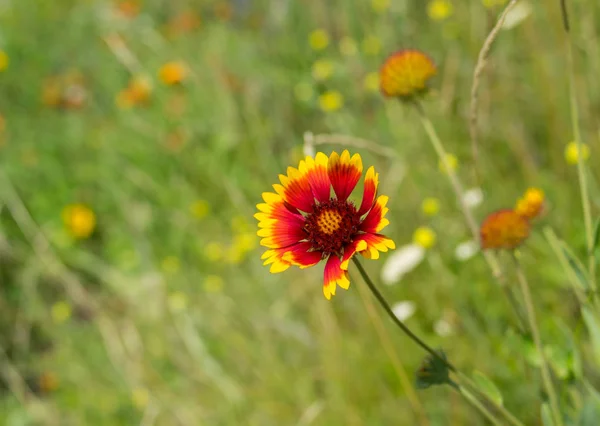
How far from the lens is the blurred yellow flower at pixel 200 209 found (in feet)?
7.20

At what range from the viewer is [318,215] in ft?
2.48

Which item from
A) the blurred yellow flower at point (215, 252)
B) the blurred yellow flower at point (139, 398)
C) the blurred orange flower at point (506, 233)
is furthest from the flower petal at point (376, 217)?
the blurred yellow flower at point (215, 252)

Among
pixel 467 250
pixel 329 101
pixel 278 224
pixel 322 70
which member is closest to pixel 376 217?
pixel 278 224

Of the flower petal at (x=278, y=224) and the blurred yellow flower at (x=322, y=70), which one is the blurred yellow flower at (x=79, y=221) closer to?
the blurred yellow flower at (x=322, y=70)

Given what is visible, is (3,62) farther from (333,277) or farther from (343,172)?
(333,277)

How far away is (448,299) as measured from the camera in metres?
1.47

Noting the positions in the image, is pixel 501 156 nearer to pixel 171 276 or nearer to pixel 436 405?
pixel 436 405

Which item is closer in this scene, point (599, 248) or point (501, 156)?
point (599, 248)

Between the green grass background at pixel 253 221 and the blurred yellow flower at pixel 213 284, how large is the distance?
0.01m

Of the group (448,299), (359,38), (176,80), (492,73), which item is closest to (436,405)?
(448,299)

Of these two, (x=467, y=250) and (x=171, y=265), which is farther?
(x=171, y=265)

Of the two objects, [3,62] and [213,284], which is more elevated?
[3,62]

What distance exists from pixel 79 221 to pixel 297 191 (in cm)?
197

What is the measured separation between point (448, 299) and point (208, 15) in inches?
100
